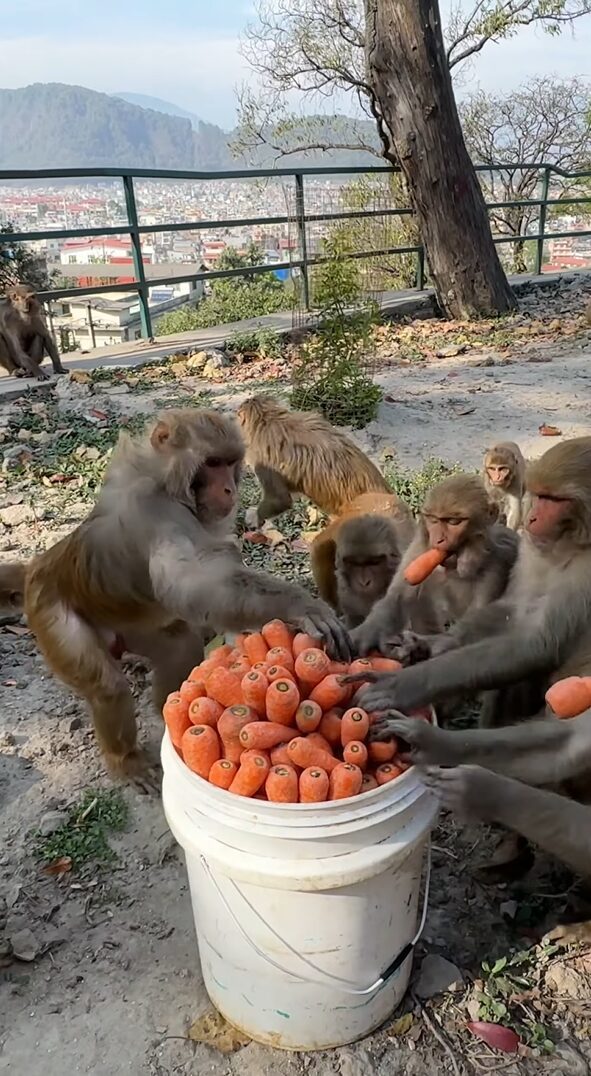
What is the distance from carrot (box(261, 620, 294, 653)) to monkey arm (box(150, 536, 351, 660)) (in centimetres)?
18

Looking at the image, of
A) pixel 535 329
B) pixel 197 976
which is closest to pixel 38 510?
pixel 197 976

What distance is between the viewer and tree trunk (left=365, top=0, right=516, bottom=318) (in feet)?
40.3

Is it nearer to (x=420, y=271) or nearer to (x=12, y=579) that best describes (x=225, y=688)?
(x=12, y=579)

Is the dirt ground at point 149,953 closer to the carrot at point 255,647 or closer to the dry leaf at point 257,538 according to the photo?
the carrot at point 255,647

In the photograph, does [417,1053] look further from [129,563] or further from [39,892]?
[129,563]

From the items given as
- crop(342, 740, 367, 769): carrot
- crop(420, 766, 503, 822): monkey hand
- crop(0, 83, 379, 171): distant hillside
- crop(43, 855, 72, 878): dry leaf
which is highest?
crop(0, 83, 379, 171): distant hillside

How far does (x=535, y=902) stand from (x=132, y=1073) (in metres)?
1.60

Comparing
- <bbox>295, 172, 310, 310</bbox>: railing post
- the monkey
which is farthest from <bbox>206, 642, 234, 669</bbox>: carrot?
<bbox>295, 172, 310, 310</bbox>: railing post

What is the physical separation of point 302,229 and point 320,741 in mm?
11799

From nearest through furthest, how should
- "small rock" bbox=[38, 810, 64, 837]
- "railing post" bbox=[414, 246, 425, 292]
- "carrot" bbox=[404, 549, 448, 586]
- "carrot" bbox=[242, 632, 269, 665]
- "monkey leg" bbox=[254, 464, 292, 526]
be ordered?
1. "carrot" bbox=[242, 632, 269, 665]
2. "small rock" bbox=[38, 810, 64, 837]
3. "carrot" bbox=[404, 549, 448, 586]
4. "monkey leg" bbox=[254, 464, 292, 526]
5. "railing post" bbox=[414, 246, 425, 292]

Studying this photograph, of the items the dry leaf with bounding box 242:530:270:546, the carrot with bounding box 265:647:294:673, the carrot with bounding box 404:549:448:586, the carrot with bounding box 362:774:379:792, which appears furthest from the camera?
the dry leaf with bounding box 242:530:270:546

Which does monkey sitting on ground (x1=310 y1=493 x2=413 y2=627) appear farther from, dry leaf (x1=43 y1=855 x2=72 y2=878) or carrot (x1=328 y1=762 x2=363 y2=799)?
carrot (x1=328 y1=762 x2=363 y2=799)

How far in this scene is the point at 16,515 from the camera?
6.71 metres

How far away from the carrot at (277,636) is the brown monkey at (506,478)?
3.08 metres
